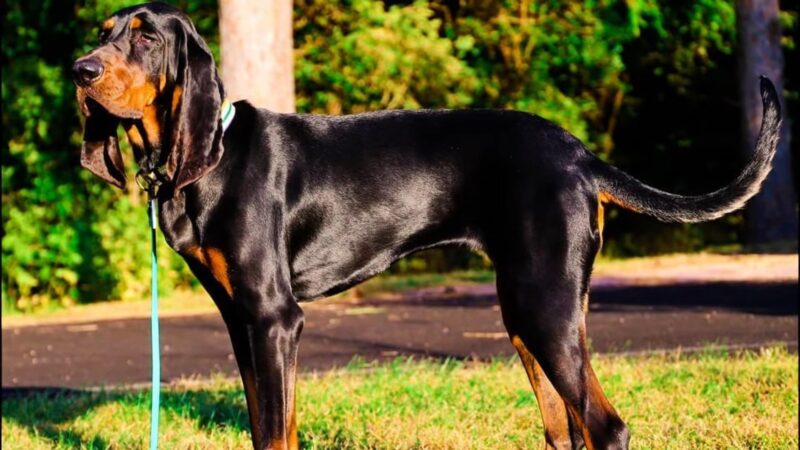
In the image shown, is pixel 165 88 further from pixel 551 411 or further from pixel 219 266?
pixel 551 411

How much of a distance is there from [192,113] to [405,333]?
6.36 m

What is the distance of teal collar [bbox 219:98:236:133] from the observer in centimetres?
476

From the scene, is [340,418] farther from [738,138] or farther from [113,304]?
[738,138]

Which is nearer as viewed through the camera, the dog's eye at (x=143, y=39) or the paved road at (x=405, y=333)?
the dog's eye at (x=143, y=39)

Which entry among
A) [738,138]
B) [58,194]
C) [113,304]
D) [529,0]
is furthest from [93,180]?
[738,138]

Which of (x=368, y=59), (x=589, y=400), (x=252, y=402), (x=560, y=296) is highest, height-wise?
(x=560, y=296)

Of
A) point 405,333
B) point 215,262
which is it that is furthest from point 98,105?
point 405,333

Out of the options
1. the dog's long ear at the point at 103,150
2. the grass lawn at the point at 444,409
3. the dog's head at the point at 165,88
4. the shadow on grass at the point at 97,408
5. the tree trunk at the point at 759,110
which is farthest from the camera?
the tree trunk at the point at 759,110

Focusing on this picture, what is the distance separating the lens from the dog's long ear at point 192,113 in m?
4.59

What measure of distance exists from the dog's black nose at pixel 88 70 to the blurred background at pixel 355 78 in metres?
8.08

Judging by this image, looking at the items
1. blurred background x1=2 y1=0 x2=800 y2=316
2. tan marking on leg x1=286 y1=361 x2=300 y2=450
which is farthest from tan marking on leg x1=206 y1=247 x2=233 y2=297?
blurred background x1=2 y1=0 x2=800 y2=316

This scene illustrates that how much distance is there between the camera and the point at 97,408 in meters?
7.11

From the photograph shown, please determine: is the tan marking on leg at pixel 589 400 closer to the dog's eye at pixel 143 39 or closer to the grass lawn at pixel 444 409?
the grass lawn at pixel 444 409

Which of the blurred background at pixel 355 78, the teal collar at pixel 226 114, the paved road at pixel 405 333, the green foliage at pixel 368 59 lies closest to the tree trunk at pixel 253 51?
the blurred background at pixel 355 78
